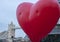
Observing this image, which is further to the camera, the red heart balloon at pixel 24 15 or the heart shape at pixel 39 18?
the red heart balloon at pixel 24 15

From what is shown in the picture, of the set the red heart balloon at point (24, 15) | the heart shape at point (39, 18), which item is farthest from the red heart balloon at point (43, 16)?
the red heart balloon at point (24, 15)

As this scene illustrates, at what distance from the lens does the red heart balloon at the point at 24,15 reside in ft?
29.6

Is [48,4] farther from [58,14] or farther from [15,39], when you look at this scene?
[15,39]

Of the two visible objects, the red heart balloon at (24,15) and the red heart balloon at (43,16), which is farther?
the red heart balloon at (24,15)

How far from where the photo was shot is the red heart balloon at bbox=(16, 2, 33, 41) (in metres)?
9.02

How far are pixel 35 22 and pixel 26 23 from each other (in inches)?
15.2

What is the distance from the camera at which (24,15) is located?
356 inches

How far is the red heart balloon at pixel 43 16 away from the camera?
8703 mm

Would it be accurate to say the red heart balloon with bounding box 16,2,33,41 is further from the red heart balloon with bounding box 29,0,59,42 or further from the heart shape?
the red heart balloon with bounding box 29,0,59,42

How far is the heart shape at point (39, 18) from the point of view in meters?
8.71

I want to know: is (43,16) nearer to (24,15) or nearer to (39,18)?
(39,18)

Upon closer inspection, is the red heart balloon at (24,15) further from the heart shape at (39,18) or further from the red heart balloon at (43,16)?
the red heart balloon at (43,16)

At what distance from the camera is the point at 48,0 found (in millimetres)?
8680

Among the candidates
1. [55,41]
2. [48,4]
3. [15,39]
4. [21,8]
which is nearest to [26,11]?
[21,8]
